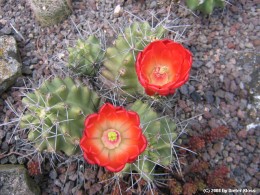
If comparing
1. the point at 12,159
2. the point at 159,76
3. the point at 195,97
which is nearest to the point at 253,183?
the point at 195,97

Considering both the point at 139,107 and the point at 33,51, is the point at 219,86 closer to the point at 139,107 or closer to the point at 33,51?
the point at 139,107

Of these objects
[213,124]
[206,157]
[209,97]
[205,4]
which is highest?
[205,4]

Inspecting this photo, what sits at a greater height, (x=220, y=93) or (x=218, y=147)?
(x=220, y=93)

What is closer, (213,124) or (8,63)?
(213,124)

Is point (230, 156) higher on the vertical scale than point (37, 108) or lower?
lower

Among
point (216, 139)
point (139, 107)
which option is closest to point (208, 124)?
point (216, 139)

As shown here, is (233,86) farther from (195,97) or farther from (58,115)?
(58,115)

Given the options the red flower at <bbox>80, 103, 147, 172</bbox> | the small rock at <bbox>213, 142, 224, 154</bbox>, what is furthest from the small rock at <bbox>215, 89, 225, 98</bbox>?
the red flower at <bbox>80, 103, 147, 172</bbox>

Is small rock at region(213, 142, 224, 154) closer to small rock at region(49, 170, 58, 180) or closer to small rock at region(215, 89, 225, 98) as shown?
small rock at region(215, 89, 225, 98)
